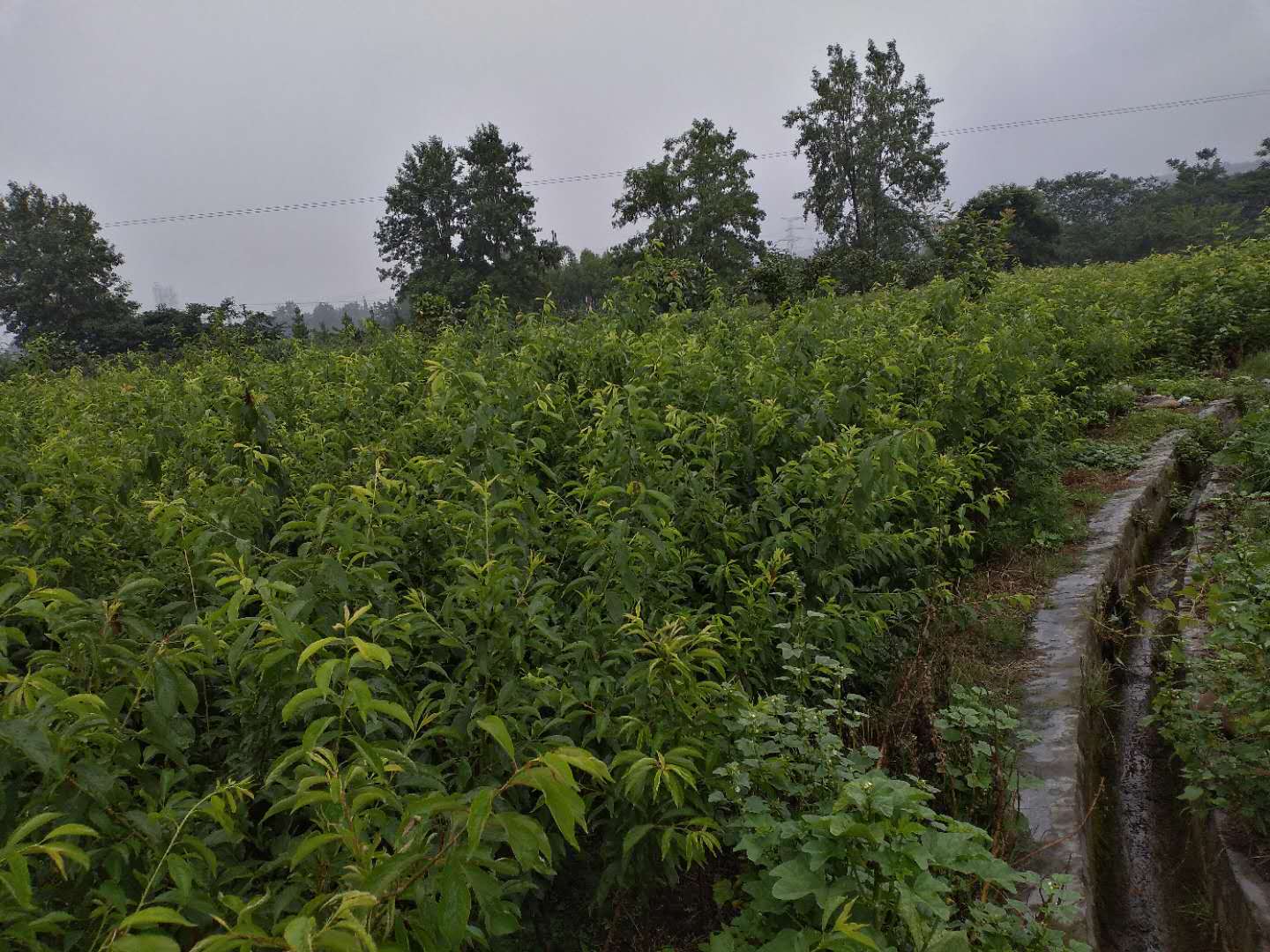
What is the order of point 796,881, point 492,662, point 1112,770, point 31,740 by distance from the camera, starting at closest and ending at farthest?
point 31,740
point 796,881
point 492,662
point 1112,770

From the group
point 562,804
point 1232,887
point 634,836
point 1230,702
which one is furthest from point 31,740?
point 1230,702

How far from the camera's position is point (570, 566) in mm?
2615

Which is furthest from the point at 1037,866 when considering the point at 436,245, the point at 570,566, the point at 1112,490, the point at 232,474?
the point at 436,245

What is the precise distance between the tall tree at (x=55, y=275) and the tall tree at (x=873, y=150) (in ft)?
109

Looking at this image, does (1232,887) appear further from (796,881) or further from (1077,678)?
(796,881)

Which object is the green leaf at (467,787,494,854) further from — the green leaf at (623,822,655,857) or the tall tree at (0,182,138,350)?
the tall tree at (0,182,138,350)

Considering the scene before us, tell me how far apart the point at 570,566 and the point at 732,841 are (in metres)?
1.07

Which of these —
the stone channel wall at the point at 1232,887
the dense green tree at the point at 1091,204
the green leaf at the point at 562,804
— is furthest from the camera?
the dense green tree at the point at 1091,204

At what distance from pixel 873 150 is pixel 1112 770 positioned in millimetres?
36137

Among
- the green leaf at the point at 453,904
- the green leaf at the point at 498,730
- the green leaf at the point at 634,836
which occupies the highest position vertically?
the green leaf at the point at 498,730

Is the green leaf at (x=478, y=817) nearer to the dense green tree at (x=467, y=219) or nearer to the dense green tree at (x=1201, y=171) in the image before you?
the dense green tree at (x=467, y=219)

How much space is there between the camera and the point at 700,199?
104ft

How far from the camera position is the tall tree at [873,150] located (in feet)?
113

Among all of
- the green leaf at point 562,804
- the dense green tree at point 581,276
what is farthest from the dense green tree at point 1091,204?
the green leaf at point 562,804
